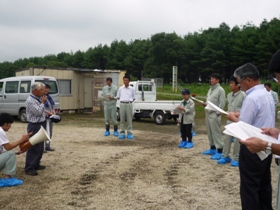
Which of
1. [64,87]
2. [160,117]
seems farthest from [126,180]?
[64,87]

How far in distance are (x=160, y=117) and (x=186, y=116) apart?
16.9 feet

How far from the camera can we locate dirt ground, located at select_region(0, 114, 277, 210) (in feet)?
13.6

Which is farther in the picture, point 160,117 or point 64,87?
point 64,87

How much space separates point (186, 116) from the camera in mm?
8086

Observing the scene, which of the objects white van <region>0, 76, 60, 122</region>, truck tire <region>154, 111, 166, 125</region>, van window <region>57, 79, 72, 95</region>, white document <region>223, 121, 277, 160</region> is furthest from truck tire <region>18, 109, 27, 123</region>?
white document <region>223, 121, 277, 160</region>

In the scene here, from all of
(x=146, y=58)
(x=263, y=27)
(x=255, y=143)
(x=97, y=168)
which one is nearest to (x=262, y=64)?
(x=263, y=27)

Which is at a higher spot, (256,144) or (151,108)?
(256,144)

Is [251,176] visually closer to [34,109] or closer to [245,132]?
[245,132]

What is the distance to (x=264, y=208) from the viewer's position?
3.36 meters

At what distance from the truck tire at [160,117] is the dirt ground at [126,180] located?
16.1 ft

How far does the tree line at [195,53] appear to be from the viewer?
40500 millimetres

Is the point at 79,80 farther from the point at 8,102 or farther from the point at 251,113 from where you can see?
the point at 251,113

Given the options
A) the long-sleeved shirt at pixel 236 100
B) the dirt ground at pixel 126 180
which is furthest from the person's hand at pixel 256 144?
the long-sleeved shirt at pixel 236 100

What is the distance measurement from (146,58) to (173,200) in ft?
185
